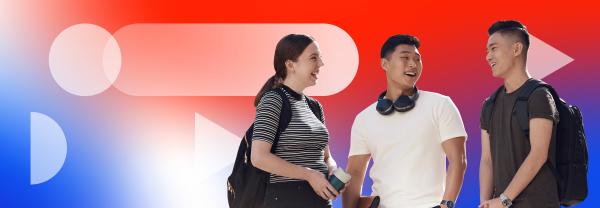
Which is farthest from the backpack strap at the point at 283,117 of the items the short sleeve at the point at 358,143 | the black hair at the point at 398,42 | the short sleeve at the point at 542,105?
the short sleeve at the point at 542,105

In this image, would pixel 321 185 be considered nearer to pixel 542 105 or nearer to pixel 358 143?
pixel 358 143

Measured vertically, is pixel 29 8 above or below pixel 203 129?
above

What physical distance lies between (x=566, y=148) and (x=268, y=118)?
45.2 inches

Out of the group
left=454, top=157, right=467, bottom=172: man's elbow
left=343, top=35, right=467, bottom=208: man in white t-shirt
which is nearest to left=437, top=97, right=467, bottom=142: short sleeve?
left=343, top=35, right=467, bottom=208: man in white t-shirt

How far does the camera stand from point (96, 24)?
5430 mm

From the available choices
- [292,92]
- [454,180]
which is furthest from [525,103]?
[292,92]

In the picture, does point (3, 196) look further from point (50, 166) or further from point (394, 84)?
point (394, 84)

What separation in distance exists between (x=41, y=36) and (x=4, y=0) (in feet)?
1.23

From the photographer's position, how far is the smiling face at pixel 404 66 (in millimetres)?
3484

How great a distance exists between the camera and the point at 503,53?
3.17 meters

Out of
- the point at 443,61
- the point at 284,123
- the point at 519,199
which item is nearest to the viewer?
the point at 519,199

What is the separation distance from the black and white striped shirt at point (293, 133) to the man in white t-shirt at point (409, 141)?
0.89ft

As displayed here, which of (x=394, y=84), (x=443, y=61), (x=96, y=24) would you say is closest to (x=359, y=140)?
(x=394, y=84)

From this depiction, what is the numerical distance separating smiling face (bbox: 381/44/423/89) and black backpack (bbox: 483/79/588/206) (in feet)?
1.78
